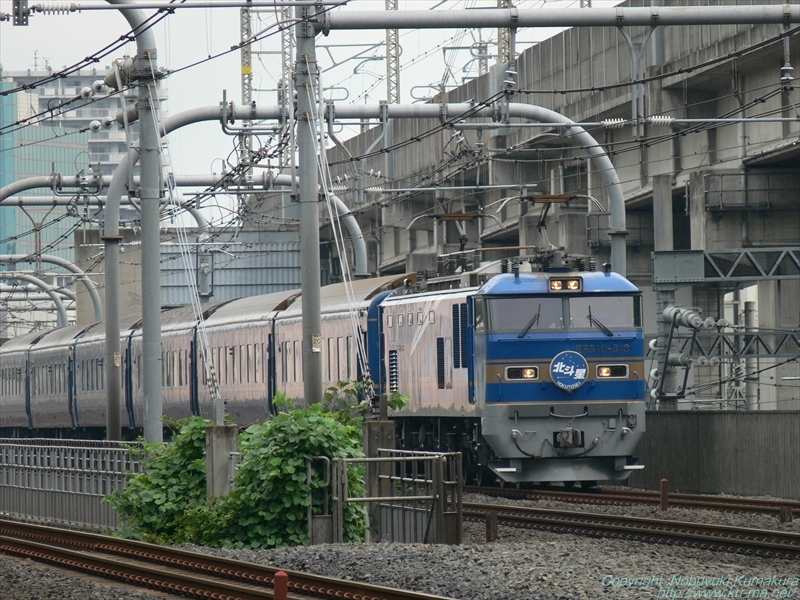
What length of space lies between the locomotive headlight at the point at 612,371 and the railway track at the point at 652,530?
2.76 meters

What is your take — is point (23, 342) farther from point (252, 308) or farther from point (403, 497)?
point (403, 497)

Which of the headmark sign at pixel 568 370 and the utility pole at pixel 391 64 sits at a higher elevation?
the utility pole at pixel 391 64

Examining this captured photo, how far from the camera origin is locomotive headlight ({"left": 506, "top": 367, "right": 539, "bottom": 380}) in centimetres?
2258

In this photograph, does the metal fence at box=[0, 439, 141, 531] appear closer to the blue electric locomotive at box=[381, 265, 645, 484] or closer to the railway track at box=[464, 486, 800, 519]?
the blue electric locomotive at box=[381, 265, 645, 484]

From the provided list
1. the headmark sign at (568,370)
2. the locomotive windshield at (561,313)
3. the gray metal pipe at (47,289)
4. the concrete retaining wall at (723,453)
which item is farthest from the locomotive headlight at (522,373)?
the gray metal pipe at (47,289)

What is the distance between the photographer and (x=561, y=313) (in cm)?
2289

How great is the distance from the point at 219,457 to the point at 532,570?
5.89 meters

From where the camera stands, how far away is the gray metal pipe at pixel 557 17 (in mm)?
20484

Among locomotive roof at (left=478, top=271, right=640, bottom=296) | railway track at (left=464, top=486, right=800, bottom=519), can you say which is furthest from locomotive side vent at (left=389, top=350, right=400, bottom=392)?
locomotive roof at (left=478, top=271, right=640, bottom=296)

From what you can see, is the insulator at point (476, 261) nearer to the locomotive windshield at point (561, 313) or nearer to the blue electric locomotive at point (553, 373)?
the blue electric locomotive at point (553, 373)

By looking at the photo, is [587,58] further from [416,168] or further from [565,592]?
[565,592]

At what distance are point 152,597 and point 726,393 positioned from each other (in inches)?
1277

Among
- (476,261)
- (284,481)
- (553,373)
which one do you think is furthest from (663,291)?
(284,481)

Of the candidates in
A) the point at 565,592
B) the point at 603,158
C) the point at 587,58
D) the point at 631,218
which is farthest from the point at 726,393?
the point at 565,592
